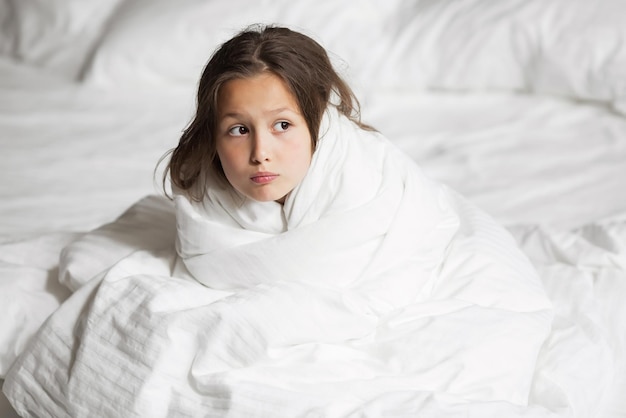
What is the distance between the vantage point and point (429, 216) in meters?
1.47

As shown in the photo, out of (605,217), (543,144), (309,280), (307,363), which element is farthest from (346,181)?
(543,144)

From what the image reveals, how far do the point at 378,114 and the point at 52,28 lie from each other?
96cm

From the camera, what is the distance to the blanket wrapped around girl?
125 cm

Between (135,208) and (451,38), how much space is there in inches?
42.5

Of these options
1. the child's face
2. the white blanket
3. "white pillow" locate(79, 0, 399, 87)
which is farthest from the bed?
the child's face

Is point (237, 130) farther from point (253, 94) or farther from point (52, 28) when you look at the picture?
point (52, 28)

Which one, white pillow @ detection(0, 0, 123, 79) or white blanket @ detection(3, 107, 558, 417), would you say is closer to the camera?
white blanket @ detection(3, 107, 558, 417)

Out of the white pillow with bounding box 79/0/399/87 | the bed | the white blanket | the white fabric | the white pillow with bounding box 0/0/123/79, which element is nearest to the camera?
the white blanket

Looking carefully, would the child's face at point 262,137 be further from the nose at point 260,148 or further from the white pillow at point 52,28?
the white pillow at point 52,28

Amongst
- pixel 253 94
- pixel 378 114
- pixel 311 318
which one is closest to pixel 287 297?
pixel 311 318

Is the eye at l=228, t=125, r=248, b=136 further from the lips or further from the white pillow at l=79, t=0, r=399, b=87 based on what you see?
the white pillow at l=79, t=0, r=399, b=87

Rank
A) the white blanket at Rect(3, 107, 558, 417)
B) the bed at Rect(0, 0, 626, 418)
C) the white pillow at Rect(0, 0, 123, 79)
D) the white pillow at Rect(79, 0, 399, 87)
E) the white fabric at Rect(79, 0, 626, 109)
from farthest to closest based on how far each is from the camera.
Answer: the white pillow at Rect(0, 0, 123, 79), the white pillow at Rect(79, 0, 399, 87), the white fabric at Rect(79, 0, 626, 109), the bed at Rect(0, 0, 626, 418), the white blanket at Rect(3, 107, 558, 417)

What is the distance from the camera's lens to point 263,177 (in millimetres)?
1322

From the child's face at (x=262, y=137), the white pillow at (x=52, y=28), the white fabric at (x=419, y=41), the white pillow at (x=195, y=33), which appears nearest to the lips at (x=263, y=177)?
the child's face at (x=262, y=137)
